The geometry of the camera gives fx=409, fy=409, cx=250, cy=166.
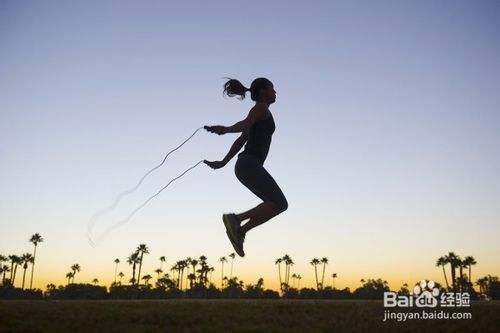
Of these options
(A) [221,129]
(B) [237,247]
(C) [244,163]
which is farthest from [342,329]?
(A) [221,129]

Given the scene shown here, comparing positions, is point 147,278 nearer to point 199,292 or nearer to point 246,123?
point 199,292

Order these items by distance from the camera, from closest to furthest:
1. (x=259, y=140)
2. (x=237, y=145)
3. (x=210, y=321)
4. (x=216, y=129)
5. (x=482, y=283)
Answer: (x=210, y=321) → (x=216, y=129) → (x=259, y=140) → (x=237, y=145) → (x=482, y=283)

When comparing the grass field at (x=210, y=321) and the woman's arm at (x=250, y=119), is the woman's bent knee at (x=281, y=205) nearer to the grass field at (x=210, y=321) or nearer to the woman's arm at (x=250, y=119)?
the woman's arm at (x=250, y=119)

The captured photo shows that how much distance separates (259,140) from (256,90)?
93 centimetres

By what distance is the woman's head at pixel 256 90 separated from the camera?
6.03 m

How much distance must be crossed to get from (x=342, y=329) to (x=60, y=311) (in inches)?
163

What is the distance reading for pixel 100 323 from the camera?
5.12 metres

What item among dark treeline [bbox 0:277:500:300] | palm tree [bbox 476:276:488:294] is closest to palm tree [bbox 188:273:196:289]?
dark treeline [bbox 0:277:500:300]

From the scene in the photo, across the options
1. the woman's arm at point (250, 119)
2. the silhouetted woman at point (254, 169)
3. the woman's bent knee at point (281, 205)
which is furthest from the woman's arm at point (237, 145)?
the woman's bent knee at point (281, 205)

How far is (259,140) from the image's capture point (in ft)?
18.5

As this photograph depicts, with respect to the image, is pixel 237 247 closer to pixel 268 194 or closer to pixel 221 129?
pixel 268 194

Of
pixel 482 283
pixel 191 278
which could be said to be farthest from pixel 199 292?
pixel 482 283

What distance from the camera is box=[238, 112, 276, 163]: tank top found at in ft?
18.4

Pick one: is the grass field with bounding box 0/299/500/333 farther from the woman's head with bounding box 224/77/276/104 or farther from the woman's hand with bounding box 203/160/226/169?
the woman's head with bounding box 224/77/276/104
